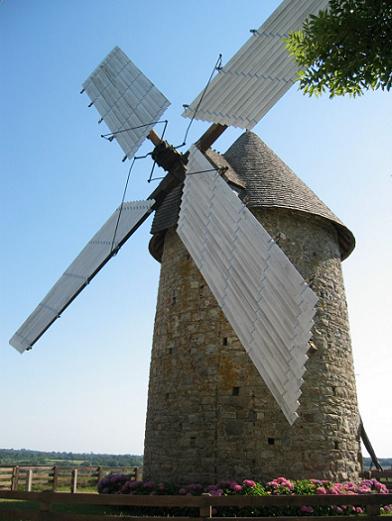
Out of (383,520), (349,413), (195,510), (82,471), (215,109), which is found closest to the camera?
(383,520)

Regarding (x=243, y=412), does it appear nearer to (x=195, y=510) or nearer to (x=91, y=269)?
(x=195, y=510)

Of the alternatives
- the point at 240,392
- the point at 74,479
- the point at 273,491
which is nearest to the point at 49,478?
the point at 74,479

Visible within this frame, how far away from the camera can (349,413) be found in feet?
35.0

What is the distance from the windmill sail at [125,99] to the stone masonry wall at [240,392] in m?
2.77

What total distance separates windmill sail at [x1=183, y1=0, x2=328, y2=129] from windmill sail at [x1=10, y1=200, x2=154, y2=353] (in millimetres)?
2947

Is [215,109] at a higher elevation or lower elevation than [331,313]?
higher

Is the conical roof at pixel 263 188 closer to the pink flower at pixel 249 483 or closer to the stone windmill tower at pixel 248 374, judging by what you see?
the stone windmill tower at pixel 248 374

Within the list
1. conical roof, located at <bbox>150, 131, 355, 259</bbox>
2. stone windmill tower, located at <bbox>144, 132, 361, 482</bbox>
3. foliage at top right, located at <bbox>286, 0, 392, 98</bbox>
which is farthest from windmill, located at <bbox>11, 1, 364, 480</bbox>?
foliage at top right, located at <bbox>286, 0, 392, 98</bbox>

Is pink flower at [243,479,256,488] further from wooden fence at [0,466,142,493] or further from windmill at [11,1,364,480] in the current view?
wooden fence at [0,466,142,493]

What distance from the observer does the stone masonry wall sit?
964 centimetres

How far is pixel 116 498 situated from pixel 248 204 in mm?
7012

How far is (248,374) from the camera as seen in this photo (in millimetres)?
10070

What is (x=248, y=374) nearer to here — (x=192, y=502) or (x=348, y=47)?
(x=192, y=502)

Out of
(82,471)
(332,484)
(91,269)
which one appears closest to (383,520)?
(332,484)
